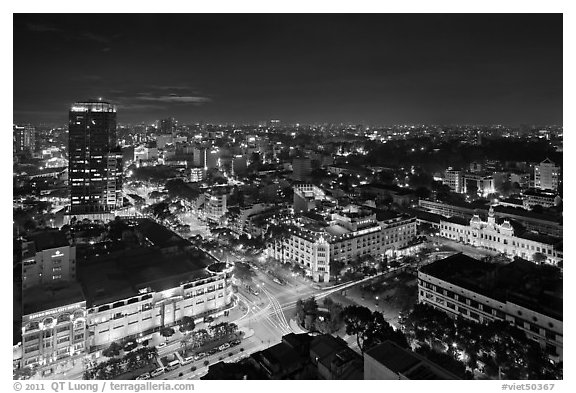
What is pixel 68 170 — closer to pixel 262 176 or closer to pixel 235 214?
pixel 235 214

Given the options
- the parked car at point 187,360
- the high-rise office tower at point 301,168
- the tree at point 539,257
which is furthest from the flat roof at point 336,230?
the high-rise office tower at point 301,168

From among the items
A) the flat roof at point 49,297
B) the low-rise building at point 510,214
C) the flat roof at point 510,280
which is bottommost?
the flat roof at point 49,297

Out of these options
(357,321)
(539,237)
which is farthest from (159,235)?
(539,237)

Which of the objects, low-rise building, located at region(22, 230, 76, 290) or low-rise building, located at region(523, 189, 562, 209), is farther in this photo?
low-rise building, located at region(523, 189, 562, 209)

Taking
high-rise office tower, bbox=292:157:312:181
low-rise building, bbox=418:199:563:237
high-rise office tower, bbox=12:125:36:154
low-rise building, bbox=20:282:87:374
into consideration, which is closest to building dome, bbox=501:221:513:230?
low-rise building, bbox=418:199:563:237

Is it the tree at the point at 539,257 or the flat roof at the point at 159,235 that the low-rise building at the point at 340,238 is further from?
the tree at the point at 539,257

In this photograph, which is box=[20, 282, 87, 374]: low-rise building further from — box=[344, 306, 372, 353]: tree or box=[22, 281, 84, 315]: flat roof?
box=[344, 306, 372, 353]: tree
